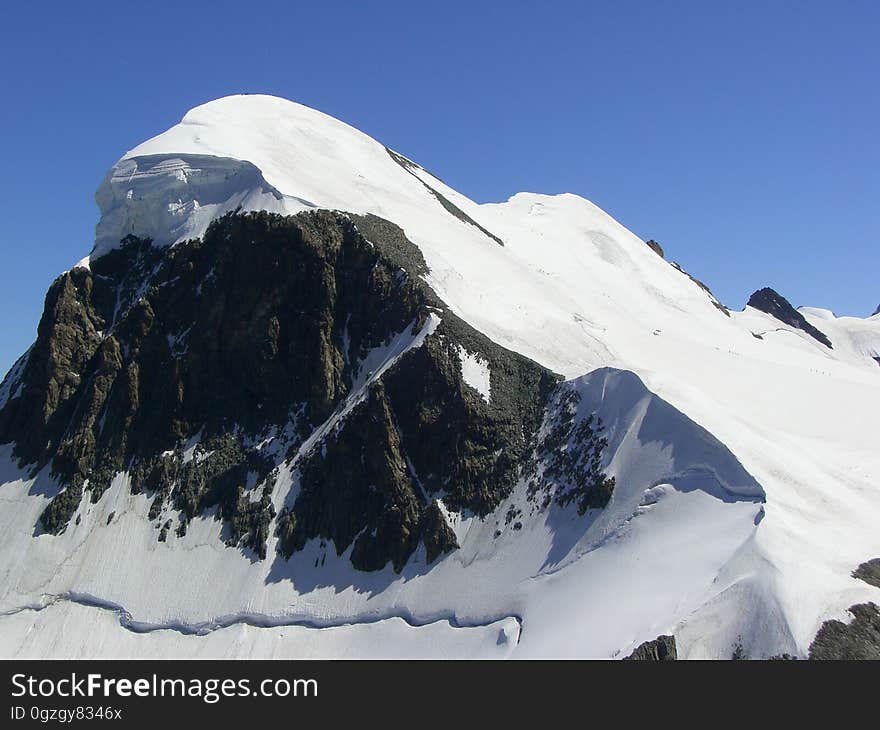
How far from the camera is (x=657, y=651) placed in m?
23.4

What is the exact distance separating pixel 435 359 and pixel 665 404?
33.8ft

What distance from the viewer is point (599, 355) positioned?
4012 centimetres

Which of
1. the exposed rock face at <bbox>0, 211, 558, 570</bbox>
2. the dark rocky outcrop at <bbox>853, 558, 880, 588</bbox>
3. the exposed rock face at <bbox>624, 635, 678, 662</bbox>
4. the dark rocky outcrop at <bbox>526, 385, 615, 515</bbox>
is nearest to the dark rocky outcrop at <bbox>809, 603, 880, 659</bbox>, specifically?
the dark rocky outcrop at <bbox>853, 558, 880, 588</bbox>

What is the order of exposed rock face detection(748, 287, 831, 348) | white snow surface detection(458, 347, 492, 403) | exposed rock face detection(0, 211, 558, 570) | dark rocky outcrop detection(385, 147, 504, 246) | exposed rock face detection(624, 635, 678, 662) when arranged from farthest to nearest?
exposed rock face detection(748, 287, 831, 348) < dark rocky outcrop detection(385, 147, 504, 246) < white snow surface detection(458, 347, 492, 403) < exposed rock face detection(0, 211, 558, 570) < exposed rock face detection(624, 635, 678, 662)

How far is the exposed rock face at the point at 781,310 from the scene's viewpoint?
82.0 metres

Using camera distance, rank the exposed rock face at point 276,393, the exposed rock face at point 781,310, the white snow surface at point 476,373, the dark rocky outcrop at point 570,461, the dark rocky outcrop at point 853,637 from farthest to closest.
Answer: the exposed rock face at point 781,310 → the white snow surface at point 476,373 → the exposed rock face at point 276,393 → the dark rocky outcrop at point 570,461 → the dark rocky outcrop at point 853,637

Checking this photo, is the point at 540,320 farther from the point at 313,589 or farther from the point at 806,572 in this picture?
the point at 806,572

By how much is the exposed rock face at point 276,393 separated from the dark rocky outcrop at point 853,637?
46.6 ft

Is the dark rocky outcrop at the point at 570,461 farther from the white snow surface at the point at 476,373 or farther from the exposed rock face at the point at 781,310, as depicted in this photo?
the exposed rock face at the point at 781,310

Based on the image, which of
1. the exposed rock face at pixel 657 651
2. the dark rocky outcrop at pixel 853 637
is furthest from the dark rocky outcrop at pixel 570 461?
the dark rocky outcrop at pixel 853 637

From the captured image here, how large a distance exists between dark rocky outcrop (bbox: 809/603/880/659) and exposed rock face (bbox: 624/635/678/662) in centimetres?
370

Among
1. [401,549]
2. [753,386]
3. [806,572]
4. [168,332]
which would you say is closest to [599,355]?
[753,386]

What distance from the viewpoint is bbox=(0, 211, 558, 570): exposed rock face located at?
3556 centimetres

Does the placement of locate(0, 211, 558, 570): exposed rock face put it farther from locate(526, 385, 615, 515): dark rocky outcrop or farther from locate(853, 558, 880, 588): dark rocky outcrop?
locate(853, 558, 880, 588): dark rocky outcrop
